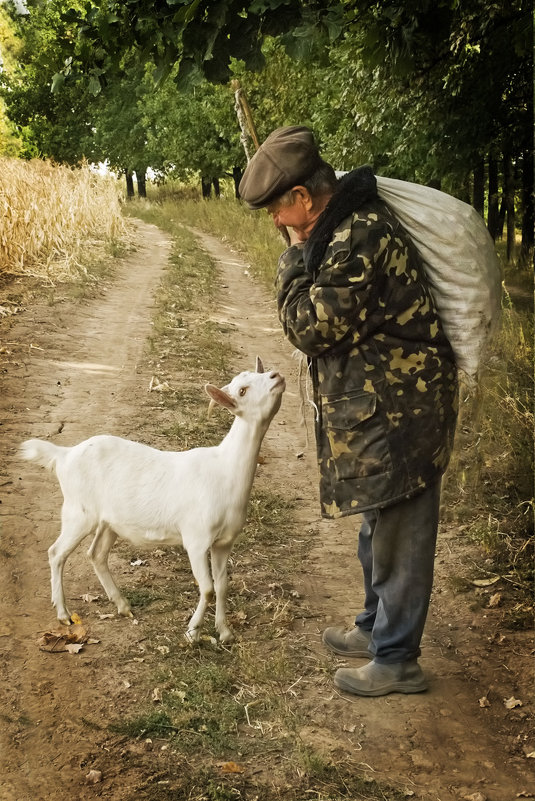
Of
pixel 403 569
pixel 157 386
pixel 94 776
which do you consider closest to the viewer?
pixel 94 776

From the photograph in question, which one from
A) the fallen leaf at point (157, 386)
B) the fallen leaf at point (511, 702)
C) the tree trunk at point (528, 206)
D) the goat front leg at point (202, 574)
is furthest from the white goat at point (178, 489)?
the tree trunk at point (528, 206)

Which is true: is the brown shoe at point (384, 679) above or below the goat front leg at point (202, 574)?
below

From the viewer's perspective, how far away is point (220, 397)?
13.3 feet

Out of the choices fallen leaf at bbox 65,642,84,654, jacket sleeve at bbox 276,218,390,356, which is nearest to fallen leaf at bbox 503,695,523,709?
jacket sleeve at bbox 276,218,390,356

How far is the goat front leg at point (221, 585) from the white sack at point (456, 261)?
4.82 ft

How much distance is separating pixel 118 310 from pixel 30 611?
780 centimetres

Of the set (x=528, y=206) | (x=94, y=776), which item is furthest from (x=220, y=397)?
(x=528, y=206)

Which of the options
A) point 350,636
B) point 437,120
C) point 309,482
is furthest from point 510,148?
point 350,636

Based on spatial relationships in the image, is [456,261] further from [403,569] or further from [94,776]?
[94,776]

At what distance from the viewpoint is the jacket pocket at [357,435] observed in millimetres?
3672

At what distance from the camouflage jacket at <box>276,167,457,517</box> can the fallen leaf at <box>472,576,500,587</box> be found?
5.10 ft

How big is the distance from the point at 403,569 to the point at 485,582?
1421 mm

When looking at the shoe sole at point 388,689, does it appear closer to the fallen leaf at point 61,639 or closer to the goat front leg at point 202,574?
the goat front leg at point 202,574

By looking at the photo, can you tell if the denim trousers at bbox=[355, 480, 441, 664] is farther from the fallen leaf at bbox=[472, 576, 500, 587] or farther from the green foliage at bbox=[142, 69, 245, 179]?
the green foliage at bbox=[142, 69, 245, 179]
